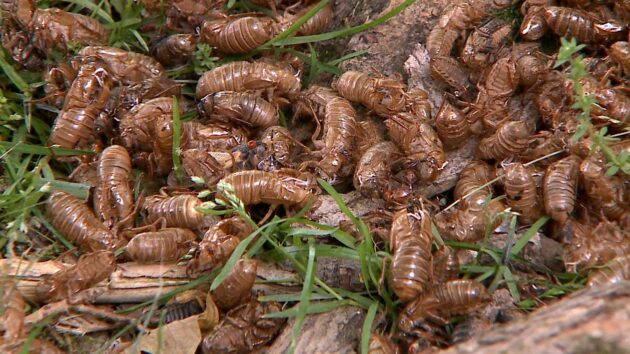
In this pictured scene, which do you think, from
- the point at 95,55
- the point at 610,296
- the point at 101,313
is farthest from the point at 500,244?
the point at 95,55

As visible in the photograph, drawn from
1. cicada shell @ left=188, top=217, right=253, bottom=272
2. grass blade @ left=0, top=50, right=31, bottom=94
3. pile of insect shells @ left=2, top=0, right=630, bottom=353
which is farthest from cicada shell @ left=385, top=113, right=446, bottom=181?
grass blade @ left=0, top=50, right=31, bottom=94

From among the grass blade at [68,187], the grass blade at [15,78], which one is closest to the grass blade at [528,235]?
the grass blade at [68,187]

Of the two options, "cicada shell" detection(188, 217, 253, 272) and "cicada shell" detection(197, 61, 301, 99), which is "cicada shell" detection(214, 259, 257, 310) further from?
"cicada shell" detection(197, 61, 301, 99)

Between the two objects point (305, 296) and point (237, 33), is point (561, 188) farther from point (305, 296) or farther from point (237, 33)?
point (237, 33)

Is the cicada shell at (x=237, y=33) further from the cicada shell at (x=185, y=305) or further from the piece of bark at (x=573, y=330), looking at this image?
the piece of bark at (x=573, y=330)

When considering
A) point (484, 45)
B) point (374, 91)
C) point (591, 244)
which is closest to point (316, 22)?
point (374, 91)
